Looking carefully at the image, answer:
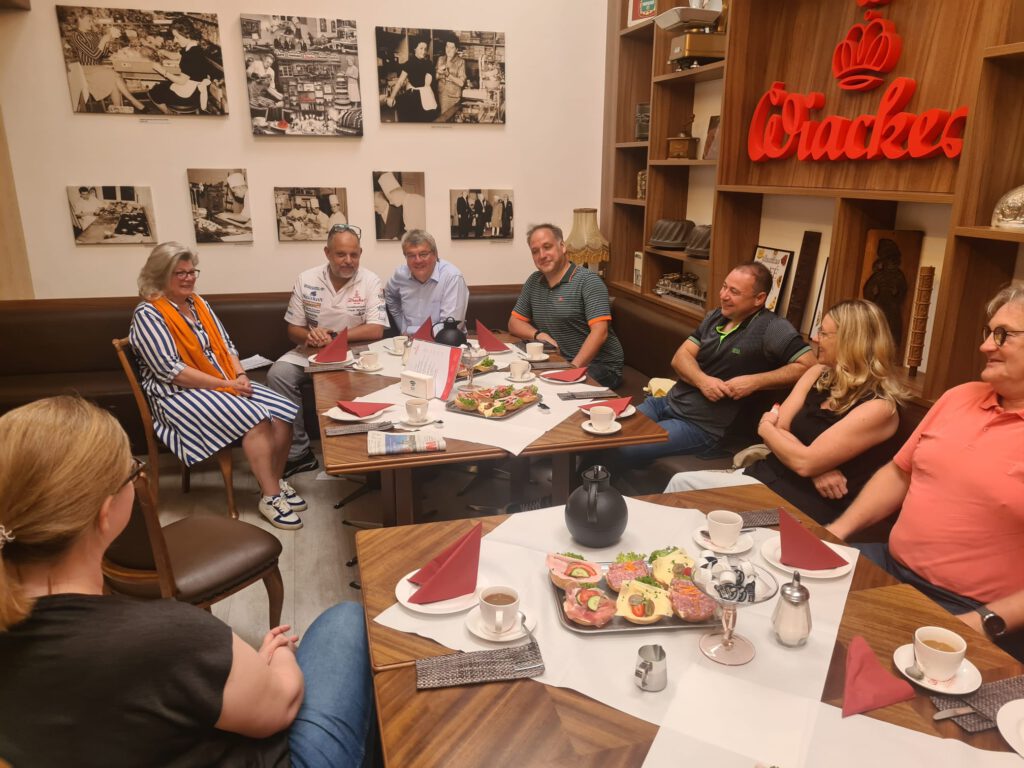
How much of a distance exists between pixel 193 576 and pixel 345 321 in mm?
2214

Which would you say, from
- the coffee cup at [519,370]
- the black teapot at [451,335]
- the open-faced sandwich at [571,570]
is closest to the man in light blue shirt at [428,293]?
the black teapot at [451,335]

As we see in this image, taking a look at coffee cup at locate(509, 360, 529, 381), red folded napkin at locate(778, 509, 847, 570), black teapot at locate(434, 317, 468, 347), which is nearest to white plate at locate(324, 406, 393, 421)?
coffee cup at locate(509, 360, 529, 381)

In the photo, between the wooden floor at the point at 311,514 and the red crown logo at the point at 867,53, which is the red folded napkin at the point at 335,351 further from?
the red crown logo at the point at 867,53

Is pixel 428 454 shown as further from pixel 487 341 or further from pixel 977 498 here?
pixel 977 498

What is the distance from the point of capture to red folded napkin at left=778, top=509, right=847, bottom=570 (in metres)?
1.48

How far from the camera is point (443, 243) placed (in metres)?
4.87

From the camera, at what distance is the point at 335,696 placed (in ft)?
4.46

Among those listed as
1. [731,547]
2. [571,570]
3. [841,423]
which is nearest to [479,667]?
[571,570]

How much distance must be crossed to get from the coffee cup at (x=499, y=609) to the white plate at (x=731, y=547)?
0.50m

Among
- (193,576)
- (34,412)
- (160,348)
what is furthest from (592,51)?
(34,412)

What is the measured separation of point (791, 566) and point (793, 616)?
0.28 metres

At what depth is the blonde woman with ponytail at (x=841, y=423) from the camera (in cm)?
221

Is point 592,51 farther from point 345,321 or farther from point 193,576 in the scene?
point 193,576

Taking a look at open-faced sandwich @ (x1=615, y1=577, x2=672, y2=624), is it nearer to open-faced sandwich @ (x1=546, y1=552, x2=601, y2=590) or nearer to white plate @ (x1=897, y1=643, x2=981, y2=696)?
open-faced sandwich @ (x1=546, y1=552, x2=601, y2=590)
